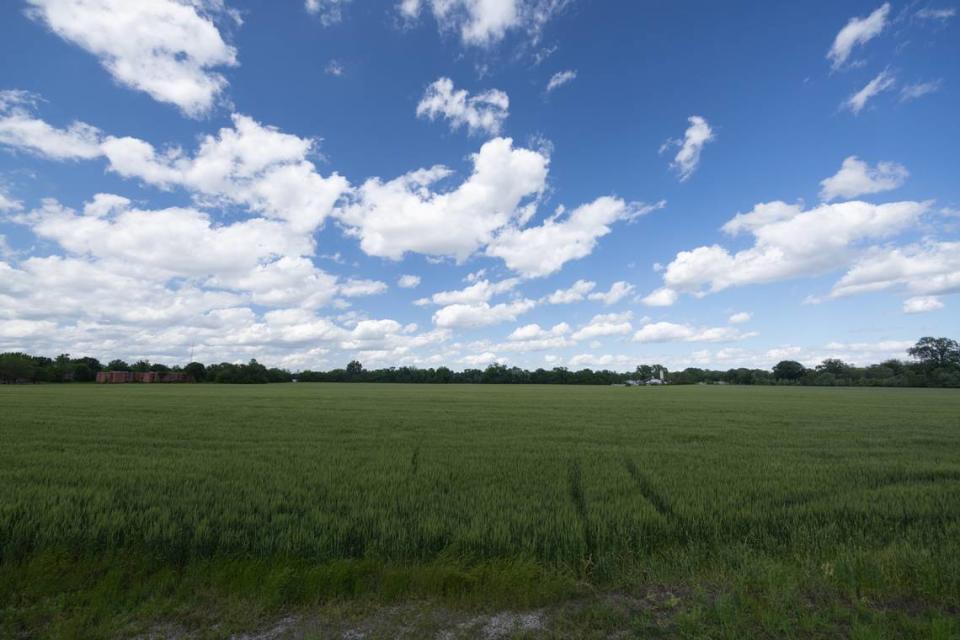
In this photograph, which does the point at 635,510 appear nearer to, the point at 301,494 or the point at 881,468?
the point at 301,494

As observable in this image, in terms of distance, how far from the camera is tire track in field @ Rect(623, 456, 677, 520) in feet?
25.5

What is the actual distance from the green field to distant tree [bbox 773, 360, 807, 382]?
164782 millimetres

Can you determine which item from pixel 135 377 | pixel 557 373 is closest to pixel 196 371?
pixel 135 377

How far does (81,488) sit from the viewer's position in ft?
28.1

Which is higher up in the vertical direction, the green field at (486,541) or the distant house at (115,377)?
the distant house at (115,377)

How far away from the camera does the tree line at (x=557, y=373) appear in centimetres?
11806

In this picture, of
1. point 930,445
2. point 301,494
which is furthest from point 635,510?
point 930,445

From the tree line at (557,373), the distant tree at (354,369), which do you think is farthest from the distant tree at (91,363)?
the distant tree at (354,369)

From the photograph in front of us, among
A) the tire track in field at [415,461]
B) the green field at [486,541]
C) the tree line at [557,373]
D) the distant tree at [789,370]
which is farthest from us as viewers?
the distant tree at [789,370]

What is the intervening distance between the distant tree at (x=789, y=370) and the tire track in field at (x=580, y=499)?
16830 cm

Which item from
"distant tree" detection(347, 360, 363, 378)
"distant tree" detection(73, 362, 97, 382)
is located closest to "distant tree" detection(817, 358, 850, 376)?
"distant tree" detection(347, 360, 363, 378)

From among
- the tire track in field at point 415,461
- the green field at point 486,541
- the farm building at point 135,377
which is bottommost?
the green field at point 486,541

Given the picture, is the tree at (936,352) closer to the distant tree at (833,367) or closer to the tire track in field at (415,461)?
the distant tree at (833,367)

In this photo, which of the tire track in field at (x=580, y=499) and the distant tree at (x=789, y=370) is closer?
the tire track in field at (x=580, y=499)
